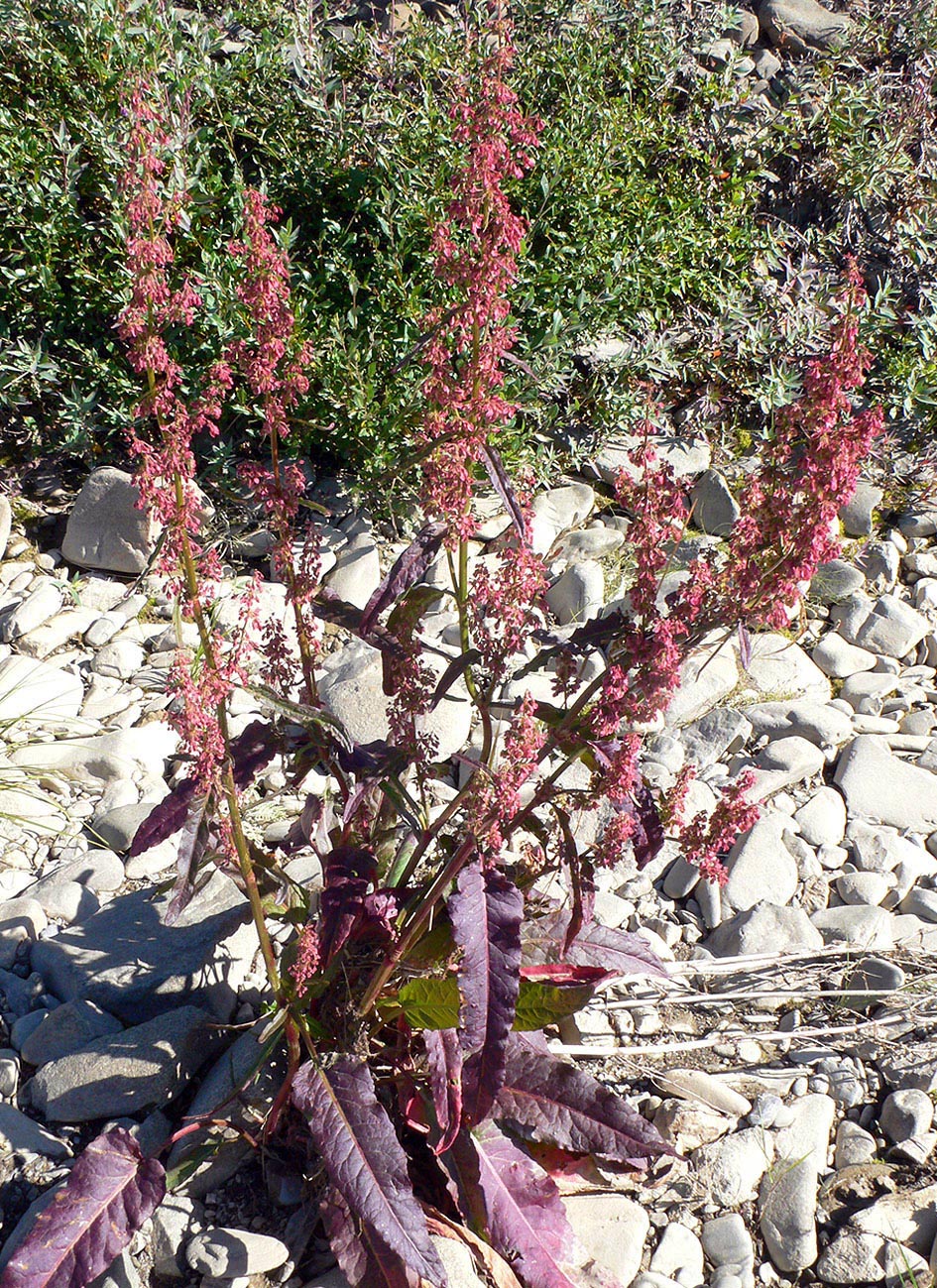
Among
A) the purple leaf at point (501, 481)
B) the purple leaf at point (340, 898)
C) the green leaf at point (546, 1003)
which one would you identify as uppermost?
the purple leaf at point (501, 481)

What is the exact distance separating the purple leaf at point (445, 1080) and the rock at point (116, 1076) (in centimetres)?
72

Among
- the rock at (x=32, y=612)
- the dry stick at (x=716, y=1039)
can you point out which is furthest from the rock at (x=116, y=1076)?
the rock at (x=32, y=612)

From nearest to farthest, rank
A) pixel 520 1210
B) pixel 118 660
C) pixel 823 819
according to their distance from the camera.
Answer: pixel 520 1210 → pixel 823 819 → pixel 118 660

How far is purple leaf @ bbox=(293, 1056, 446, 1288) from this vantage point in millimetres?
1940

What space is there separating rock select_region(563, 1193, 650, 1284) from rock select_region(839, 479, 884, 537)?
10.3 feet

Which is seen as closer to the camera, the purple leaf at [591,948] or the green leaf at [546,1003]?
the green leaf at [546,1003]

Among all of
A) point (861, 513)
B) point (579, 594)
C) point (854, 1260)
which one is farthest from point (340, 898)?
point (861, 513)

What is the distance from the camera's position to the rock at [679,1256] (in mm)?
2404

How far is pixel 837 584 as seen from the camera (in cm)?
450

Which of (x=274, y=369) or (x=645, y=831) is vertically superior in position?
(x=274, y=369)

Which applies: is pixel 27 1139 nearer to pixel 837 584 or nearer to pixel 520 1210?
pixel 520 1210

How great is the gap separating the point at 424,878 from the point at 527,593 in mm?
736

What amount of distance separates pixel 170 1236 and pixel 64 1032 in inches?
22.2

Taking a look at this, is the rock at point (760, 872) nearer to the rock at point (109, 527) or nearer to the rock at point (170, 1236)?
the rock at point (170, 1236)
